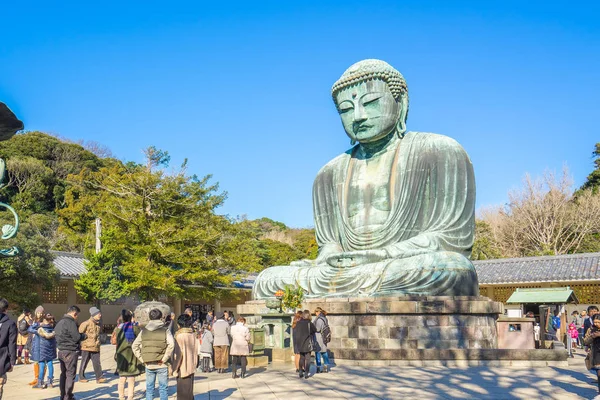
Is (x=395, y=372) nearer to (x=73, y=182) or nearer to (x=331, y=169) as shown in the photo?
(x=331, y=169)

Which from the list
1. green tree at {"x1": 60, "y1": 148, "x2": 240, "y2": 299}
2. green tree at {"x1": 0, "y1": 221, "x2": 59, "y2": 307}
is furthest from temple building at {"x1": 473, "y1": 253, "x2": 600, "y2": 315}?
green tree at {"x1": 0, "y1": 221, "x2": 59, "y2": 307}

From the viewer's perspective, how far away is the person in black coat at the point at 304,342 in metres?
8.88

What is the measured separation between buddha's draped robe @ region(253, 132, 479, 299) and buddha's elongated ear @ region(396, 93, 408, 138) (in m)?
0.18

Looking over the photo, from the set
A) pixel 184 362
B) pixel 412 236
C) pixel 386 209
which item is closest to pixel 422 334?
pixel 412 236

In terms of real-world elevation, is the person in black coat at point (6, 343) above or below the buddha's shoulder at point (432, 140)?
below

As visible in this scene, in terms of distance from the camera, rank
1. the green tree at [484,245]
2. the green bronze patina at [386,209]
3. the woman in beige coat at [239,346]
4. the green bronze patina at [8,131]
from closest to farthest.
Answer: the green bronze patina at [8,131]
the woman in beige coat at [239,346]
the green bronze patina at [386,209]
the green tree at [484,245]

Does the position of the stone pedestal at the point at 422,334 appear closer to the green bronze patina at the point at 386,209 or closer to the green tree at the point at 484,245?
the green bronze patina at the point at 386,209

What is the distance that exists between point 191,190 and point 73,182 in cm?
1464

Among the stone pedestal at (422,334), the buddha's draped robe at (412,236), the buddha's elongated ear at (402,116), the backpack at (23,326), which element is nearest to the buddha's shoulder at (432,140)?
the buddha's draped robe at (412,236)

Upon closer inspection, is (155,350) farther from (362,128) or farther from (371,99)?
(371,99)

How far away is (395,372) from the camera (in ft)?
30.1

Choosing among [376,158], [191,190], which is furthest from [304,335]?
[191,190]

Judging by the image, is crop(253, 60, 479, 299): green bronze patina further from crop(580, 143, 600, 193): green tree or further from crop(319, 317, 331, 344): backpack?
crop(580, 143, 600, 193): green tree

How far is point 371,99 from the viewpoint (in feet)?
44.6
